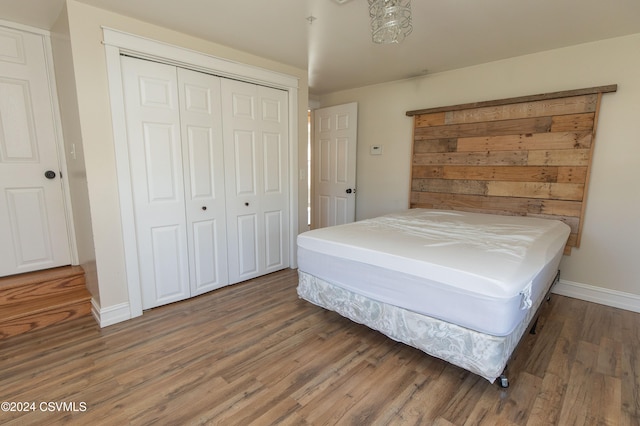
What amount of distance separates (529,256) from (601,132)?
5.78ft

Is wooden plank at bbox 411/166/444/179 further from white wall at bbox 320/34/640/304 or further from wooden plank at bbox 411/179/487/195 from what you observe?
white wall at bbox 320/34/640/304

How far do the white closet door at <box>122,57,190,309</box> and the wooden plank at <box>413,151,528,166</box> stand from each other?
2636 millimetres

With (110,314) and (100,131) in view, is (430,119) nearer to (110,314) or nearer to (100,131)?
(100,131)

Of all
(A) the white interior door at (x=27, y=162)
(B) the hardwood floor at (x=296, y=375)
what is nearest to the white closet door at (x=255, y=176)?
(B) the hardwood floor at (x=296, y=375)

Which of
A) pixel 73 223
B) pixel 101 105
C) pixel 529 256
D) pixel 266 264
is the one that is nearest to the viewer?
pixel 529 256

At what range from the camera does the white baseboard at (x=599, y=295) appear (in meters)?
2.57

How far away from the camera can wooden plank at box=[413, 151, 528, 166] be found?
296 centimetres

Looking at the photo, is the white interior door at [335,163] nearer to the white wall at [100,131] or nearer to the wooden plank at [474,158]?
the wooden plank at [474,158]

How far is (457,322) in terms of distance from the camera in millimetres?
1561

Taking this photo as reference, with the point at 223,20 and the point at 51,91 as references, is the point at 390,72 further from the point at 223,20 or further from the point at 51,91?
the point at 51,91

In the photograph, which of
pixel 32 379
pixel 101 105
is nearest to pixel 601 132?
pixel 101 105

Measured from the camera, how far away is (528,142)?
2889 mm

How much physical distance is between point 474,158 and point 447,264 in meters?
2.08

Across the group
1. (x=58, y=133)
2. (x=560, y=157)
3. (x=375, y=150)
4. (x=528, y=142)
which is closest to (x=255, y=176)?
(x=58, y=133)
